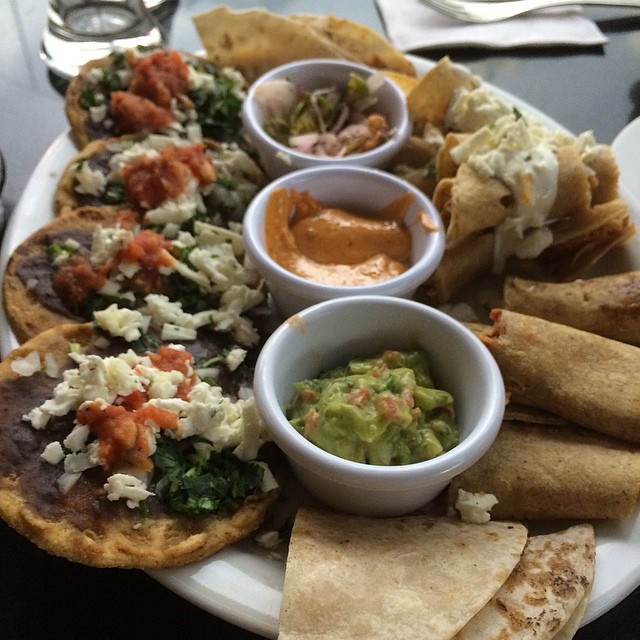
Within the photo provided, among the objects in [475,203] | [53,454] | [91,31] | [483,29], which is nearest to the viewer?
[53,454]

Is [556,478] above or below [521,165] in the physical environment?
below

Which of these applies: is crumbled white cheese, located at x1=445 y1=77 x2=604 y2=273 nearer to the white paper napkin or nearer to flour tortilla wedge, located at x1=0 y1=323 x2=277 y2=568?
flour tortilla wedge, located at x1=0 y1=323 x2=277 y2=568

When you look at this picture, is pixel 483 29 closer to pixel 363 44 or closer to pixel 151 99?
pixel 363 44

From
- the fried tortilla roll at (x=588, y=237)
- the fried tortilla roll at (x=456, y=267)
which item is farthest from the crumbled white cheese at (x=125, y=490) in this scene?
the fried tortilla roll at (x=588, y=237)

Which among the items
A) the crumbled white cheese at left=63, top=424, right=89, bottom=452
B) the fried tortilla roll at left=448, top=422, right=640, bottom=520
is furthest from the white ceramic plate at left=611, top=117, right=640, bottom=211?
the crumbled white cheese at left=63, top=424, right=89, bottom=452

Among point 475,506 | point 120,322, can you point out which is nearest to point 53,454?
point 120,322

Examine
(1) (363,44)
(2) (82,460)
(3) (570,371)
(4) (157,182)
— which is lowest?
(3) (570,371)
